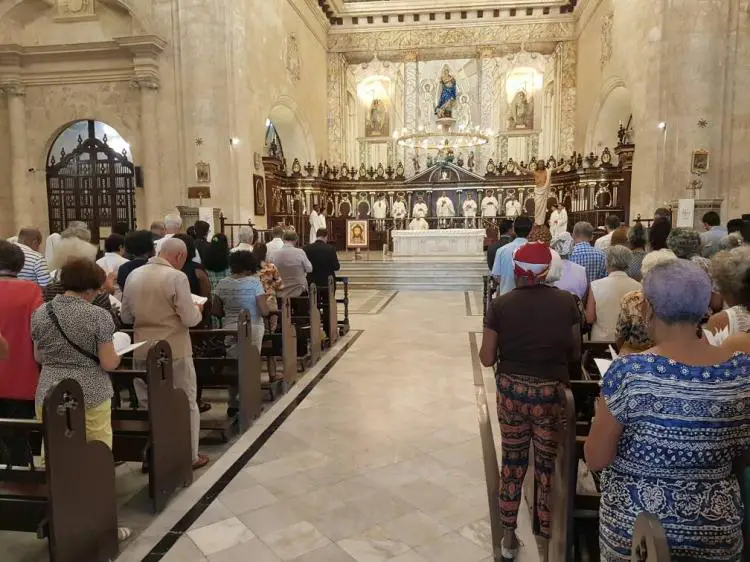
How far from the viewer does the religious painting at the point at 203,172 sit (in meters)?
13.7

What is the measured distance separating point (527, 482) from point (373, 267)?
12045 mm

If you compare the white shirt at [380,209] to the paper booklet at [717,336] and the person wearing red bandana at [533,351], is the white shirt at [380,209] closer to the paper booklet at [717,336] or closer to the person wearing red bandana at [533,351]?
the person wearing red bandana at [533,351]

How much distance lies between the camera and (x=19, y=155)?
1460 cm

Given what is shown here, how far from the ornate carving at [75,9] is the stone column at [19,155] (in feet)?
6.88

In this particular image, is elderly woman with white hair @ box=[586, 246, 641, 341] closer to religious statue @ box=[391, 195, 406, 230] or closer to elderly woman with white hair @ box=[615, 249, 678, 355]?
elderly woman with white hair @ box=[615, 249, 678, 355]

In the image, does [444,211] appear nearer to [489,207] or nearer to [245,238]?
[489,207]

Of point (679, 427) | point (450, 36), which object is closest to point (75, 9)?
point (450, 36)

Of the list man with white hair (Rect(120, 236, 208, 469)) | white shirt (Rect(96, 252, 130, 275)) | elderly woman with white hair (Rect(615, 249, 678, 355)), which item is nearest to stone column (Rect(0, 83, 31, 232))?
white shirt (Rect(96, 252, 130, 275))

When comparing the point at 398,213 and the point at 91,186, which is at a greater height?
the point at 91,186

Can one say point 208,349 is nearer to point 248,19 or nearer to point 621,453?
point 621,453

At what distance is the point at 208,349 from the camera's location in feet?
17.8

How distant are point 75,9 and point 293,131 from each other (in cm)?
752

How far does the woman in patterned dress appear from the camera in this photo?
162 cm

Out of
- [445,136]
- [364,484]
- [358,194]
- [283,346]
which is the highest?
[445,136]
